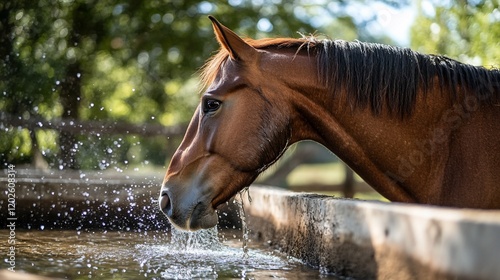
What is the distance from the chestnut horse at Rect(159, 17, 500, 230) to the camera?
3166mm

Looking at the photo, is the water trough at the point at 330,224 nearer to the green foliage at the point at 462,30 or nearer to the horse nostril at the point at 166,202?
the horse nostril at the point at 166,202

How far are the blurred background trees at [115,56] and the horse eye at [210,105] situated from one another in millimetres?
4869

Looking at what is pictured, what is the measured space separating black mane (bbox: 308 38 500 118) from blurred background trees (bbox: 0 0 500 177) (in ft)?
14.7

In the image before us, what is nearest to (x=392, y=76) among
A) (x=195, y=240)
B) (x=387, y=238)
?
(x=387, y=238)

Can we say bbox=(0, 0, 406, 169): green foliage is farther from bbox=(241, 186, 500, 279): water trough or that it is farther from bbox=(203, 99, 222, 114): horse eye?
bbox=(203, 99, 222, 114): horse eye

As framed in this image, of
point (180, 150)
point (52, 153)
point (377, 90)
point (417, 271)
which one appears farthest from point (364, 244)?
point (52, 153)

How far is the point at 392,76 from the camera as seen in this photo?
10.4 ft

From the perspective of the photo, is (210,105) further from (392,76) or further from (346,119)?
(392,76)

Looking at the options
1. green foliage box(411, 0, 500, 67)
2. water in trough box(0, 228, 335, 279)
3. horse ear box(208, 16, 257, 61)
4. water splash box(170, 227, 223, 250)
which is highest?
green foliage box(411, 0, 500, 67)

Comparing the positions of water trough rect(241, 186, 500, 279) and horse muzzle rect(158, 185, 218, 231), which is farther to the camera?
horse muzzle rect(158, 185, 218, 231)

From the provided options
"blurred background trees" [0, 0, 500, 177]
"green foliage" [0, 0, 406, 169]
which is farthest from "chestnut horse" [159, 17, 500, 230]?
"green foliage" [0, 0, 406, 169]

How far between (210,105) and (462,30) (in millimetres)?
4234

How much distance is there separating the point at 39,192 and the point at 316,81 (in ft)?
8.36

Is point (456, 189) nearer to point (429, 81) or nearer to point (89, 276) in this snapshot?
point (429, 81)
